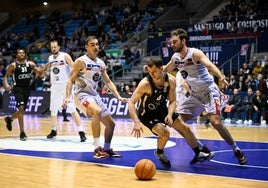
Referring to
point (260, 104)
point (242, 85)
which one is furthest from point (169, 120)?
point (242, 85)

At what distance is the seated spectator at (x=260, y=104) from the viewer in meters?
17.9

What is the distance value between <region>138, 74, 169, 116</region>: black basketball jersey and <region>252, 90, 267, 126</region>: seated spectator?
10670 millimetres

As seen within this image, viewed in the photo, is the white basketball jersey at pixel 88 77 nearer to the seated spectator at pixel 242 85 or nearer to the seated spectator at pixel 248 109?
the seated spectator at pixel 248 109

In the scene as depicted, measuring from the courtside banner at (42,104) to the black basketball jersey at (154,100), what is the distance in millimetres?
12849

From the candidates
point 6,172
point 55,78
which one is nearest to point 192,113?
point 6,172

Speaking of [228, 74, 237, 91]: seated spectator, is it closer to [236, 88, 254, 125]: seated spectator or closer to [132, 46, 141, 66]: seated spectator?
[236, 88, 254, 125]: seated spectator

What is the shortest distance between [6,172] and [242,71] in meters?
14.7

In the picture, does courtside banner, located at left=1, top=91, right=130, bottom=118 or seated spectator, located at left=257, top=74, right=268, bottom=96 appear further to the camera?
courtside banner, located at left=1, top=91, right=130, bottom=118

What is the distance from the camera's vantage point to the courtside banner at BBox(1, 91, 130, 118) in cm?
2119

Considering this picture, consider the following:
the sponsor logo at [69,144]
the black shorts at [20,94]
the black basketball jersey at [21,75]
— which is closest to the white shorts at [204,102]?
the sponsor logo at [69,144]

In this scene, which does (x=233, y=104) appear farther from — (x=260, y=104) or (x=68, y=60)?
(x=68, y=60)

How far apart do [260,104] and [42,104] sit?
10449 millimetres

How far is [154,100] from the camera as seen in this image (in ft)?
25.9

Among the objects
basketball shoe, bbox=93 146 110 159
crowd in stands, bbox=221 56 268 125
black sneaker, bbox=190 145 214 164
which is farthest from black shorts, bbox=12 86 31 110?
crowd in stands, bbox=221 56 268 125
